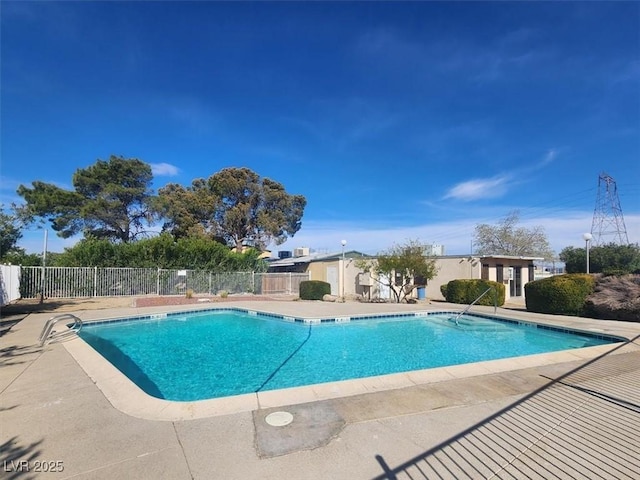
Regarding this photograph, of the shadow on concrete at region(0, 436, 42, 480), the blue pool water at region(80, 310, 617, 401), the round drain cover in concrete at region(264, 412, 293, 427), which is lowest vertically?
the blue pool water at region(80, 310, 617, 401)

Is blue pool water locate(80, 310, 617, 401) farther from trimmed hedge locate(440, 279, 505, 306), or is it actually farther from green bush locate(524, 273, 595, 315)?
trimmed hedge locate(440, 279, 505, 306)

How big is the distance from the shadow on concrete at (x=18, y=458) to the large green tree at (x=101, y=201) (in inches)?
1040

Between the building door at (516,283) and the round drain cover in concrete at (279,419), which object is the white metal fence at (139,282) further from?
the round drain cover in concrete at (279,419)

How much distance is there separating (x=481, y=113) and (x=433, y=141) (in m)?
3.37

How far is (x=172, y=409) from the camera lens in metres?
3.77

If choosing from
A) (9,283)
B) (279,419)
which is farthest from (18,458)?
(9,283)

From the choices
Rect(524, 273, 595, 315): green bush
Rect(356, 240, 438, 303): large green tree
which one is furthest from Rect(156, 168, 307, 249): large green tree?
Rect(524, 273, 595, 315): green bush

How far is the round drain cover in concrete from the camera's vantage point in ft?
11.3

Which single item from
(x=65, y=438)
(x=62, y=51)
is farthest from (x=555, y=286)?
(x=62, y=51)

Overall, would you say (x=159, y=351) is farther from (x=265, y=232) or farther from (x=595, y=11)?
(x=265, y=232)

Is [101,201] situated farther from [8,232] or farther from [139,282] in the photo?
[8,232]

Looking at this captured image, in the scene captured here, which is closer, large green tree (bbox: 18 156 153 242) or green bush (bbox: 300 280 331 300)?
green bush (bbox: 300 280 331 300)

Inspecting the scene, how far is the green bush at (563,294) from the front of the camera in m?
12.3

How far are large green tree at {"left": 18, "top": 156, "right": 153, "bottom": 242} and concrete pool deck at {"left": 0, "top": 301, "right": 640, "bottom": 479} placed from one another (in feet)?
81.1
